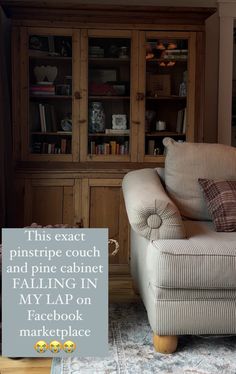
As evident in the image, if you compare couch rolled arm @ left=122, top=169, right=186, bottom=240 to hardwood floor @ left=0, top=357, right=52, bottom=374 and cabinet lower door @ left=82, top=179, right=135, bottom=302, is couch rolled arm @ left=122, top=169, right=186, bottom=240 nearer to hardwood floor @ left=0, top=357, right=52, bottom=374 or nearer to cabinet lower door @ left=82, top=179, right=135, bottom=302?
hardwood floor @ left=0, top=357, right=52, bottom=374

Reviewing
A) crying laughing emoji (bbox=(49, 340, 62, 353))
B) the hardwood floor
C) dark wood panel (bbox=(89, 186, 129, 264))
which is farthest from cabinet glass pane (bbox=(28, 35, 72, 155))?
→ crying laughing emoji (bbox=(49, 340, 62, 353))

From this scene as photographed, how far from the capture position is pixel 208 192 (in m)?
2.44

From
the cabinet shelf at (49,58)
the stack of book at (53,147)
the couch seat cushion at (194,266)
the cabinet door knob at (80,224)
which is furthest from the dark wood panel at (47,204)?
the couch seat cushion at (194,266)

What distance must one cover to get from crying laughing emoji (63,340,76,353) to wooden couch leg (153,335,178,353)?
71 cm

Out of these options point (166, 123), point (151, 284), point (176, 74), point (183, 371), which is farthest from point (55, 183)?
point (183, 371)

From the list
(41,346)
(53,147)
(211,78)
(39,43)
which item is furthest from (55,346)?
(211,78)

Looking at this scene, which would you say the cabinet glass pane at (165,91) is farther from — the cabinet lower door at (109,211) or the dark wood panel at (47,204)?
the dark wood panel at (47,204)

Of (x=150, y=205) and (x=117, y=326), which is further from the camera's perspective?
(x=117, y=326)

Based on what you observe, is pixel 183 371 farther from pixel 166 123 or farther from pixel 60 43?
pixel 60 43

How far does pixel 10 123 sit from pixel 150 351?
1905mm

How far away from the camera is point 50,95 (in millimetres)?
3301

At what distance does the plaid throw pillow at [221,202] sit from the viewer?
2.30 metres

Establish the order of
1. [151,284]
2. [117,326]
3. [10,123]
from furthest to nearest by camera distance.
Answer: [10,123] → [117,326] → [151,284]

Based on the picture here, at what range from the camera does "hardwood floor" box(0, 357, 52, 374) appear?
188cm
